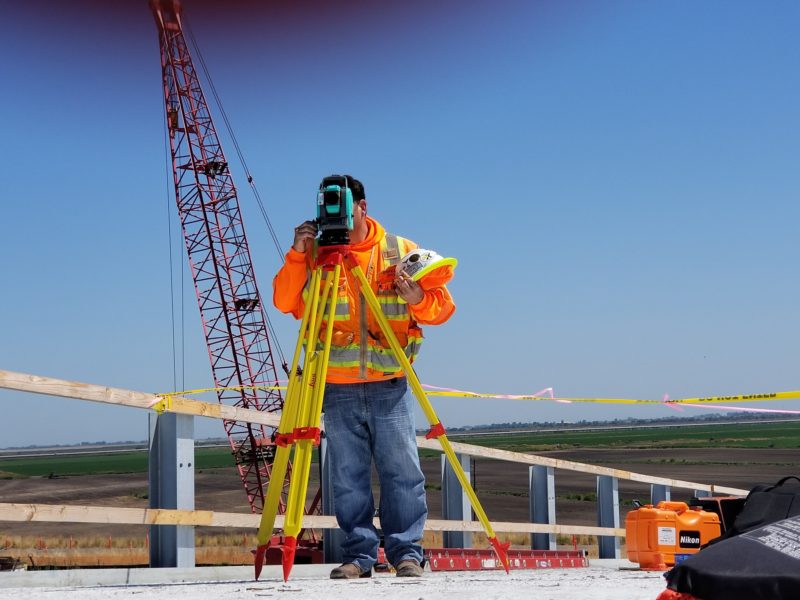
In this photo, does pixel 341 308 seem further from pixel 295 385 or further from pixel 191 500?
pixel 191 500

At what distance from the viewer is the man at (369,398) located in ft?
12.7

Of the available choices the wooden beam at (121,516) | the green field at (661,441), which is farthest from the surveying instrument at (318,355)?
the green field at (661,441)

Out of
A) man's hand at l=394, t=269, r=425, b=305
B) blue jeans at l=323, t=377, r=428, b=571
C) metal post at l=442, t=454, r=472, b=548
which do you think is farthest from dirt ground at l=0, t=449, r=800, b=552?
man's hand at l=394, t=269, r=425, b=305

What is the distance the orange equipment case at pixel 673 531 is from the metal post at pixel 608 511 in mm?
4756

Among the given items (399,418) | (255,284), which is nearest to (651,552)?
(399,418)

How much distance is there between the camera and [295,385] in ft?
12.2

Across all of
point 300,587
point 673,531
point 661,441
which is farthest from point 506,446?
point 300,587

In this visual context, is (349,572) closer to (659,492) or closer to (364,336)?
(364,336)

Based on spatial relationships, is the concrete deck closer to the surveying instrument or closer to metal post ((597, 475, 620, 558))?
the surveying instrument

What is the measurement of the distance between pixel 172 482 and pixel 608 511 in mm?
5370

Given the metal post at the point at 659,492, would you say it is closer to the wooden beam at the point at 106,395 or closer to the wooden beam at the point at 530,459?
the wooden beam at the point at 530,459

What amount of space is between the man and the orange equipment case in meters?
0.93

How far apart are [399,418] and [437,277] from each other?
0.64m

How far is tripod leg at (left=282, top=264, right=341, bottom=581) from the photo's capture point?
3.45 m
